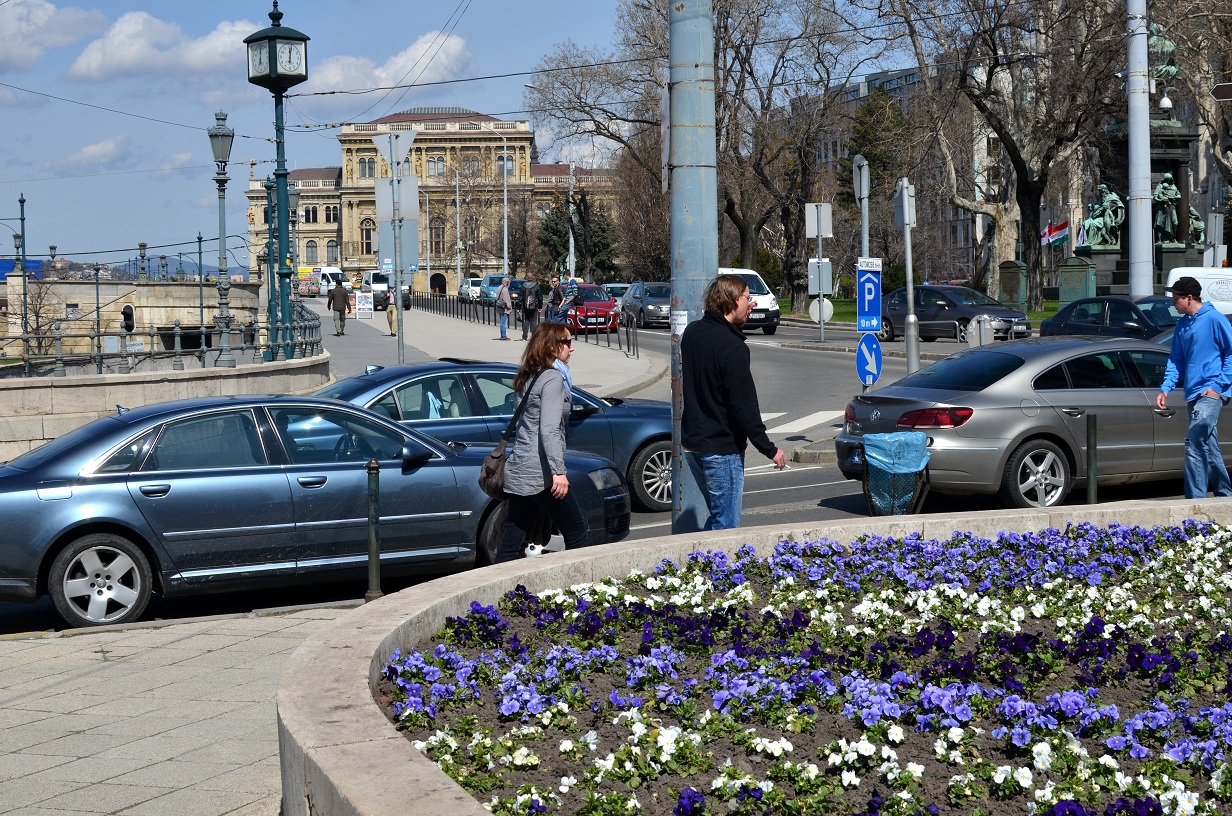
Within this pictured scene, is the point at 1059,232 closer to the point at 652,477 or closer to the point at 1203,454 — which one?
the point at 652,477

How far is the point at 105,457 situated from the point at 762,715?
17.3ft

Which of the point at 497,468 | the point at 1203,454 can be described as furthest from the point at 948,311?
the point at 497,468

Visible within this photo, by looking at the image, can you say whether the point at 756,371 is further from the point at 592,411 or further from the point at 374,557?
the point at 374,557

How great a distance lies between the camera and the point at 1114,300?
24.0 m

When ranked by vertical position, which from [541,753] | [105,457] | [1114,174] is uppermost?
[1114,174]

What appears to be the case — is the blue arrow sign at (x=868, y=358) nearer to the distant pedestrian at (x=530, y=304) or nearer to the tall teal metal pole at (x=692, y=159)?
the tall teal metal pole at (x=692, y=159)

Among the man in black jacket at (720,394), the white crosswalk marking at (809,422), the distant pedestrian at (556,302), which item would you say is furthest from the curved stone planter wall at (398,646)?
the distant pedestrian at (556,302)

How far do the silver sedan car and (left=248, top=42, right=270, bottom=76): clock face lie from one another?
473 inches

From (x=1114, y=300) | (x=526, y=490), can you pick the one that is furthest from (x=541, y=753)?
(x=1114, y=300)

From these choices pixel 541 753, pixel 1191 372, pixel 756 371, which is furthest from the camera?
pixel 756 371

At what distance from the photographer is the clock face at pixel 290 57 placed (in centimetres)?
2031

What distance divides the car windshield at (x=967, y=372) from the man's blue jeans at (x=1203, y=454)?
173cm

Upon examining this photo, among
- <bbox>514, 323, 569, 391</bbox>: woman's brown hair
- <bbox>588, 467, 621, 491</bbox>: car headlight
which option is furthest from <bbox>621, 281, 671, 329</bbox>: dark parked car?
<bbox>514, 323, 569, 391</bbox>: woman's brown hair

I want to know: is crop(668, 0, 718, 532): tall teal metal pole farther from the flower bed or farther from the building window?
the building window
